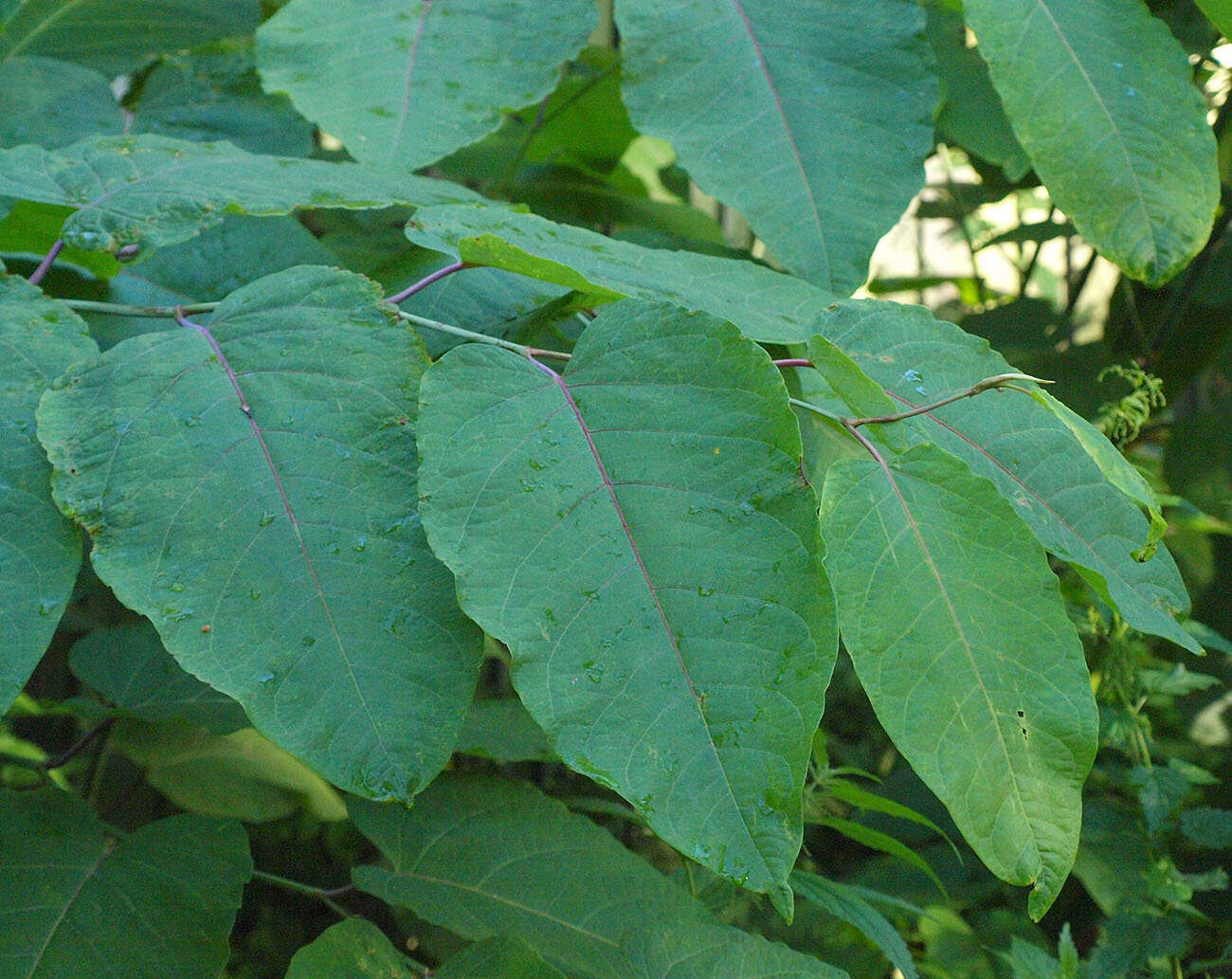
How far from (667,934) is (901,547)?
35cm

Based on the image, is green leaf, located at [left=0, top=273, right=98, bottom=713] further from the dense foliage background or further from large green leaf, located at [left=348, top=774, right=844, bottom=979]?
large green leaf, located at [left=348, top=774, right=844, bottom=979]

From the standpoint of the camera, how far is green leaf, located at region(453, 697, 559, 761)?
0.87 meters

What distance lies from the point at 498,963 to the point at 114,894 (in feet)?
0.96

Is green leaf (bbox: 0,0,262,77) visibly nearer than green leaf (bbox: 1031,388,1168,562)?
No

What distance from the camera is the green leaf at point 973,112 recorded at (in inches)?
44.5

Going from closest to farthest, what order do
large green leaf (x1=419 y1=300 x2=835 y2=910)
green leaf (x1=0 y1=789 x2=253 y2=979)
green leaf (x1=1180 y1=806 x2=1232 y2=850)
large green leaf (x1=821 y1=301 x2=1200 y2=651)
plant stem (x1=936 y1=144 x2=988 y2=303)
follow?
large green leaf (x1=419 y1=300 x2=835 y2=910), large green leaf (x1=821 y1=301 x2=1200 y2=651), green leaf (x1=0 y1=789 x2=253 y2=979), green leaf (x1=1180 y1=806 x2=1232 y2=850), plant stem (x1=936 y1=144 x2=988 y2=303)

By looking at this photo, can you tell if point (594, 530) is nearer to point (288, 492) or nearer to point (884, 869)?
point (288, 492)

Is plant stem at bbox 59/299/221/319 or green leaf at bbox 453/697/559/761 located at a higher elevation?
plant stem at bbox 59/299/221/319

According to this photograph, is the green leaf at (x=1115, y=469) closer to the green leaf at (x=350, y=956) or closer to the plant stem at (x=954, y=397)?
the plant stem at (x=954, y=397)

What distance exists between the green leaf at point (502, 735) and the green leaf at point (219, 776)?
29 cm

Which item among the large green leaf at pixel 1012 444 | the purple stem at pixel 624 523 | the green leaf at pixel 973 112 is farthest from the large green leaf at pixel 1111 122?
the purple stem at pixel 624 523

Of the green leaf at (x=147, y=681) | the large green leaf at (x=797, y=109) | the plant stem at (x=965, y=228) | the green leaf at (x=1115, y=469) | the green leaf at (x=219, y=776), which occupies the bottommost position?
the green leaf at (x=219, y=776)

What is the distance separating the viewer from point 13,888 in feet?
2.40

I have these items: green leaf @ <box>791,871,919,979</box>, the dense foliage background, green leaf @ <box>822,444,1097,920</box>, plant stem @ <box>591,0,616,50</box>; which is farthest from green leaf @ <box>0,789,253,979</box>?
plant stem @ <box>591,0,616,50</box>
